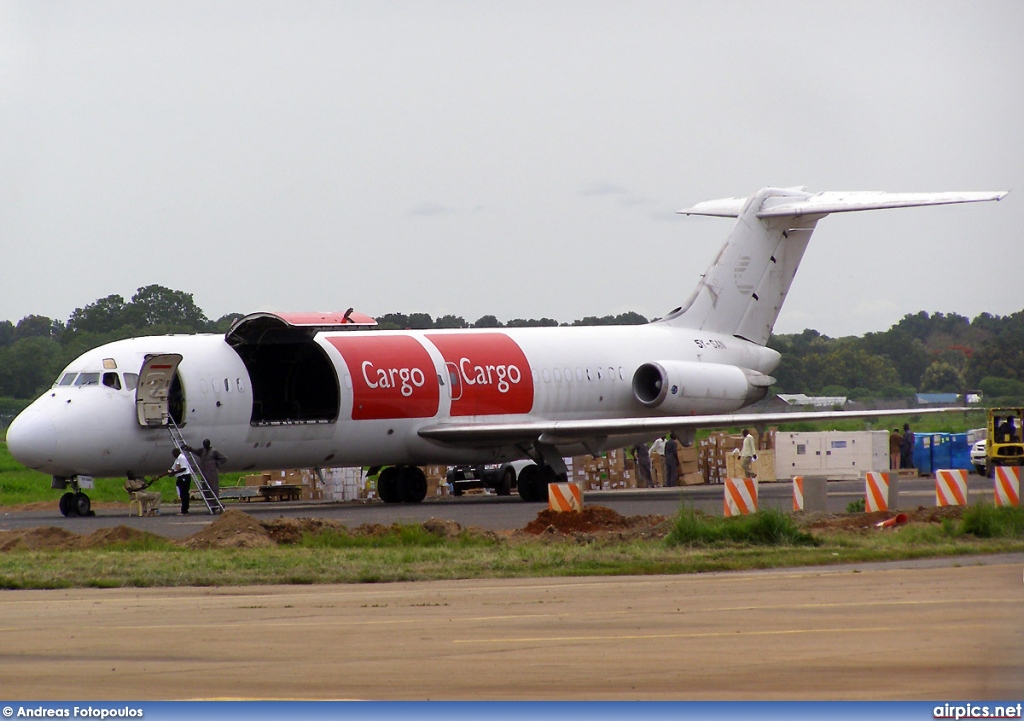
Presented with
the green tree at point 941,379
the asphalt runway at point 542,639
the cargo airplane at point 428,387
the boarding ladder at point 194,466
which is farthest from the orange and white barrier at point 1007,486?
the boarding ladder at point 194,466

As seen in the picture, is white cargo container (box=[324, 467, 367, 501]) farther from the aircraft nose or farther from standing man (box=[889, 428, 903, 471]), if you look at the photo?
standing man (box=[889, 428, 903, 471])

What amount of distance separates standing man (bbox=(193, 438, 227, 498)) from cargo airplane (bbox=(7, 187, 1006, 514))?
0.20 metres

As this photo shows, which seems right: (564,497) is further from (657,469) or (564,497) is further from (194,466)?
(657,469)

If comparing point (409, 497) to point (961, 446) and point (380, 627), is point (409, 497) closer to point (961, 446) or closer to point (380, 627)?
point (961, 446)

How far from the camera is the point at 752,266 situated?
114ft

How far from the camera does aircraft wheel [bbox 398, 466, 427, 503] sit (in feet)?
98.6

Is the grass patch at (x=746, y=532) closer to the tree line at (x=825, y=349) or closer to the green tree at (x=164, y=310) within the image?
the tree line at (x=825, y=349)

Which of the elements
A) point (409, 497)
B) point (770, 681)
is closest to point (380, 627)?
point (770, 681)

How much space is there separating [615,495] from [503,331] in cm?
438

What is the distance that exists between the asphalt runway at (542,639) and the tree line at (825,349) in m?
1.58

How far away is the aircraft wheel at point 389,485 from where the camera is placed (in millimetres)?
30250

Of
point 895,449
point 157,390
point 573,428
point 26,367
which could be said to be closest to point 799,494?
point 573,428

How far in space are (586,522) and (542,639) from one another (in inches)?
384

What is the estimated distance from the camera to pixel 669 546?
17.2 metres
